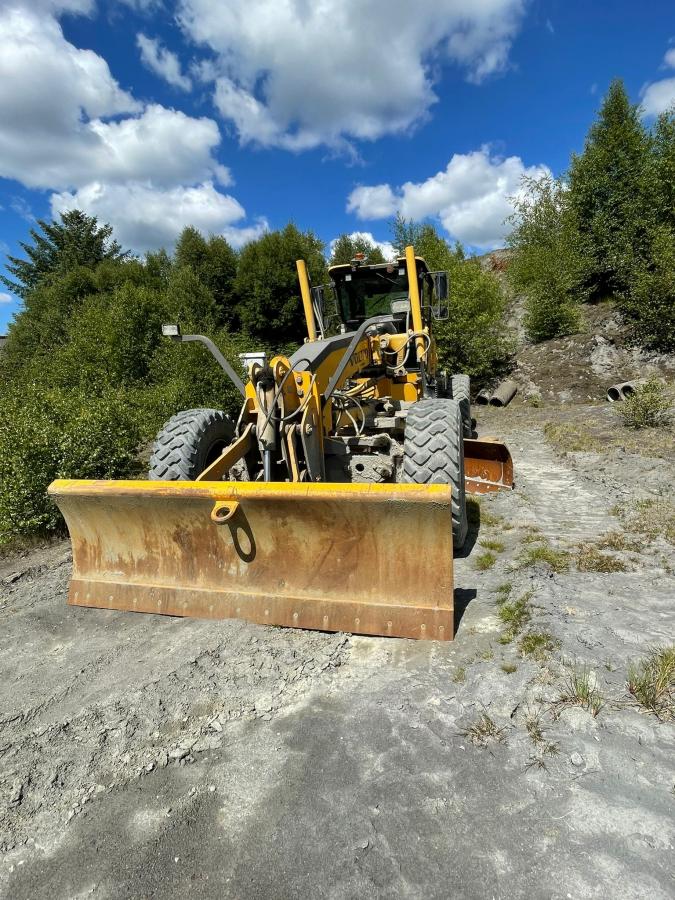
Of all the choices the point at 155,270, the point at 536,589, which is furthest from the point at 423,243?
the point at 536,589

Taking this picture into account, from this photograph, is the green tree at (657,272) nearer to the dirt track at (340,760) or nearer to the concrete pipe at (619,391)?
the concrete pipe at (619,391)

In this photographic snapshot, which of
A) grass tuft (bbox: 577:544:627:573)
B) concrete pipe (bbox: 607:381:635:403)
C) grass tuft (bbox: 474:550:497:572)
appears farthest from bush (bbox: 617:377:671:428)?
grass tuft (bbox: 474:550:497:572)

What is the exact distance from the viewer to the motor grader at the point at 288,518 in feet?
9.87

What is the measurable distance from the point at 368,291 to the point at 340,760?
603 centimetres

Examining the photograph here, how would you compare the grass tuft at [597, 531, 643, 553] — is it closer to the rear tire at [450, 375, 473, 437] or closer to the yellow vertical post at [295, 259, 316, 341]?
the rear tire at [450, 375, 473, 437]

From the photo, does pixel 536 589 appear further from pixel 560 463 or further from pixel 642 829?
pixel 560 463

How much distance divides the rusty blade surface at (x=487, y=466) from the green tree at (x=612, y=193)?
625 inches

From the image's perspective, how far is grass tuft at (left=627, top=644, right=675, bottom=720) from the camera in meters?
2.12

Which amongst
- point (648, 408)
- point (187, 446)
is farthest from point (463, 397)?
point (187, 446)

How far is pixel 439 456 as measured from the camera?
3820 millimetres

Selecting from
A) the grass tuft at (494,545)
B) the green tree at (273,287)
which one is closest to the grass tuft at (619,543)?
the grass tuft at (494,545)

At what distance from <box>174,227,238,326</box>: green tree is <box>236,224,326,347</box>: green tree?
0.64 metres

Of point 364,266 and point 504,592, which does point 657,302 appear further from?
point 504,592

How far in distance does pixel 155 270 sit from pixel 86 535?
28.4 m
